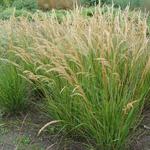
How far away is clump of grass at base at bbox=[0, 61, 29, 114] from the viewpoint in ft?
13.6

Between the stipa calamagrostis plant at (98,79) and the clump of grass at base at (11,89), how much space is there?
40 cm

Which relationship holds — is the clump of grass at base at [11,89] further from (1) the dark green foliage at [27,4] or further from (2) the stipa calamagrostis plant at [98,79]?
(1) the dark green foliage at [27,4]

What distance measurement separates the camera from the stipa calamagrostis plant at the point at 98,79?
3.21 m

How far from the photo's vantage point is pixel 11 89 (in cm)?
418

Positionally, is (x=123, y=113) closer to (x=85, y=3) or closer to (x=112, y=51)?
(x=112, y=51)

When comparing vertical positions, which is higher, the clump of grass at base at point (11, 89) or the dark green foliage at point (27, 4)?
the clump of grass at base at point (11, 89)

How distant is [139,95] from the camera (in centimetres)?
350

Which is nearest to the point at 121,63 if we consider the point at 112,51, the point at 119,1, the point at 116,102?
the point at 112,51

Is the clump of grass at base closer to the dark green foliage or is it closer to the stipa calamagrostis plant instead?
the stipa calamagrostis plant

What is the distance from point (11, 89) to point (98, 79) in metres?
1.20

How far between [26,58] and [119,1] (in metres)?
5.90

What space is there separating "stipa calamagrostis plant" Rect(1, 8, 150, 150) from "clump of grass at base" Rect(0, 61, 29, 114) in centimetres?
40

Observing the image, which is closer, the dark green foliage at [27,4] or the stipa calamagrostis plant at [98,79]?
the stipa calamagrostis plant at [98,79]

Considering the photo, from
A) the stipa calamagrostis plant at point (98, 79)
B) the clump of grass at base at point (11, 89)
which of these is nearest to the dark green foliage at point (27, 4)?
the clump of grass at base at point (11, 89)
